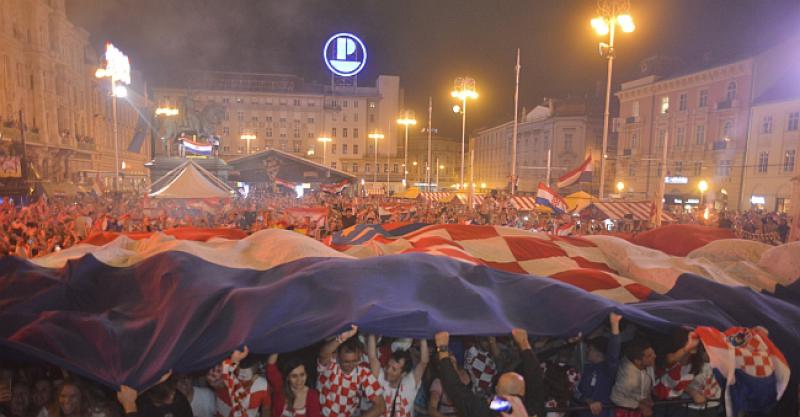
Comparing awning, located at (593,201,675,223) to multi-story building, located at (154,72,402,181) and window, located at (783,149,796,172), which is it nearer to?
window, located at (783,149,796,172)

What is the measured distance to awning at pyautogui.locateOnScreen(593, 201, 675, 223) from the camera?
1711 cm

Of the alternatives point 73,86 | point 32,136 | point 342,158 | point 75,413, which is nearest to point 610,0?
point 75,413

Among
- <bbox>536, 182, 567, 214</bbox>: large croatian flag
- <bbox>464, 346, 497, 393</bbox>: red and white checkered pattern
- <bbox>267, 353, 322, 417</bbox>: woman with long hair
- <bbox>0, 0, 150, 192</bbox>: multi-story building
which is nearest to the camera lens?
<bbox>267, 353, 322, 417</bbox>: woman with long hair

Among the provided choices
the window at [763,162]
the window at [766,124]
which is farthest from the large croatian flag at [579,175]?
the window at [766,124]

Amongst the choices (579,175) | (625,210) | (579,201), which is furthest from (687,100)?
(625,210)

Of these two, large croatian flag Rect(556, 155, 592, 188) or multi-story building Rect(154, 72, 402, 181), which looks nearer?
large croatian flag Rect(556, 155, 592, 188)

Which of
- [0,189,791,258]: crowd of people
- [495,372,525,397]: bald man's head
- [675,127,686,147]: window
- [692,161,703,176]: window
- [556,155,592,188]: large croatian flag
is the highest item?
[675,127,686,147]: window

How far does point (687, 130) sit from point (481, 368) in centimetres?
4448

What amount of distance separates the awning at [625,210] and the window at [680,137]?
2858 centimetres

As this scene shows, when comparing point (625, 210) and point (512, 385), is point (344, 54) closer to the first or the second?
point (625, 210)

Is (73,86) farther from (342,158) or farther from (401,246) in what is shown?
(401,246)

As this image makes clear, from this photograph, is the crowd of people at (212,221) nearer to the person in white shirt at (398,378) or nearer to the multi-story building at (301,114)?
the person in white shirt at (398,378)

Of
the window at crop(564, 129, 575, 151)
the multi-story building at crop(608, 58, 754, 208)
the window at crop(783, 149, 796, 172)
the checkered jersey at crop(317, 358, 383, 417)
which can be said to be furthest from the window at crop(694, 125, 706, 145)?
the checkered jersey at crop(317, 358, 383, 417)

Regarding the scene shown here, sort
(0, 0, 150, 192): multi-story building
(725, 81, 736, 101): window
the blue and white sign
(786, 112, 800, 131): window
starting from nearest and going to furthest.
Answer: (786, 112, 800, 131): window, (0, 0, 150, 192): multi-story building, (725, 81, 736, 101): window, the blue and white sign
